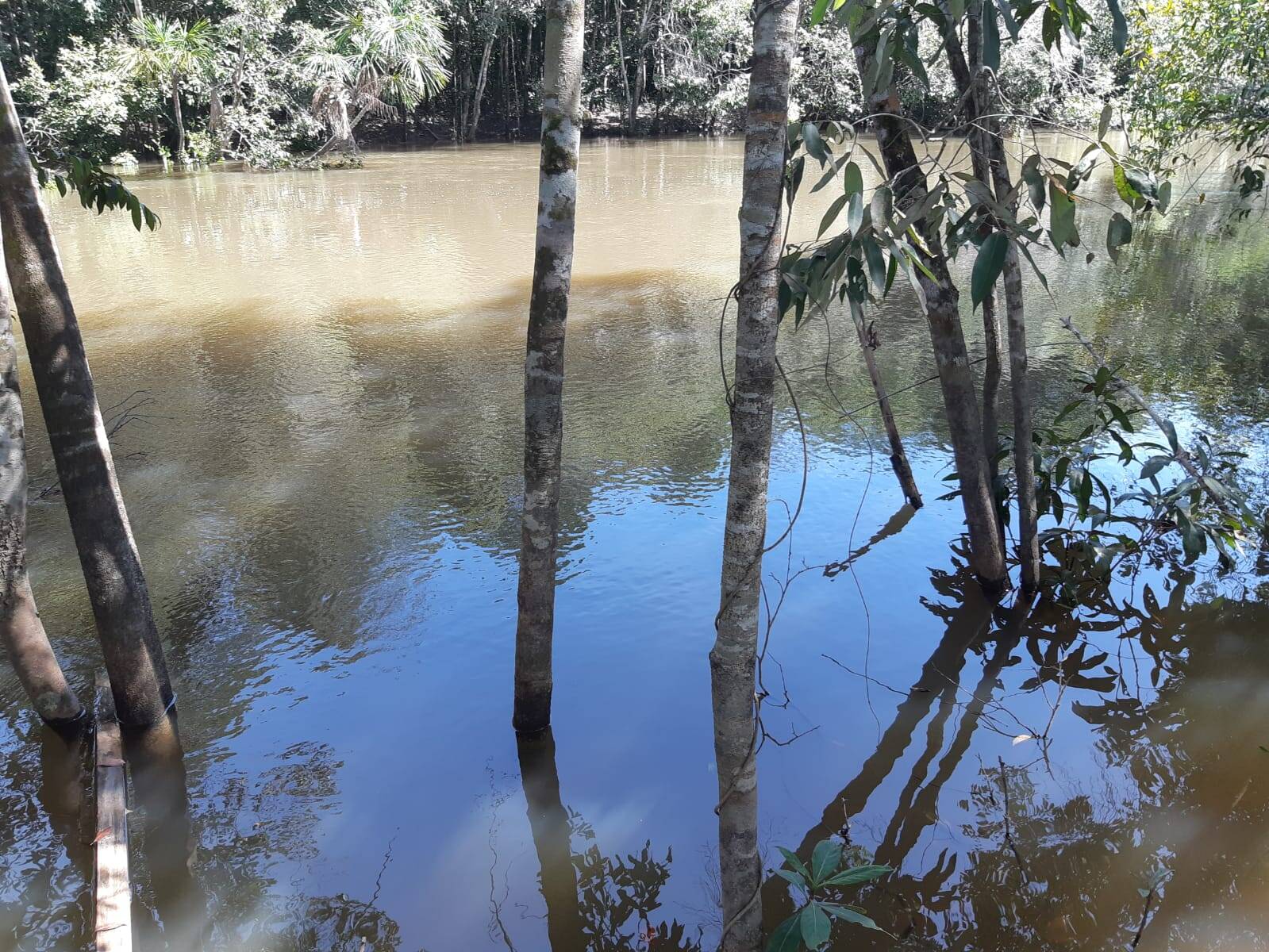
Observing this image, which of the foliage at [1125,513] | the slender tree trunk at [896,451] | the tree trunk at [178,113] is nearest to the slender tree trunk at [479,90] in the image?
the tree trunk at [178,113]

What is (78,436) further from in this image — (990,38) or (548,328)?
(990,38)

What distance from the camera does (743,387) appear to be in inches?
90.7

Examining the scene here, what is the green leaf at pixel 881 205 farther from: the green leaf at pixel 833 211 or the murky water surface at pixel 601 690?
the murky water surface at pixel 601 690

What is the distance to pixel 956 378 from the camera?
4336mm

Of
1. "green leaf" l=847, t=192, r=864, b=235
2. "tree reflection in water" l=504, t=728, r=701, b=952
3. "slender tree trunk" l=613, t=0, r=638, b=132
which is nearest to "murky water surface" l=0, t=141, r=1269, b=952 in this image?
"tree reflection in water" l=504, t=728, r=701, b=952

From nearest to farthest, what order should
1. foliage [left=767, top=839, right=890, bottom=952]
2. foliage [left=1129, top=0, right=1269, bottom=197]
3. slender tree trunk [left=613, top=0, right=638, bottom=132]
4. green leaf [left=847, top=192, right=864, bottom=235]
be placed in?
green leaf [left=847, top=192, right=864, bottom=235] < foliage [left=767, top=839, right=890, bottom=952] < foliage [left=1129, top=0, right=1269, bottom=197] < slender tree trunk [left=613, top=0, right=638, bottom=132]

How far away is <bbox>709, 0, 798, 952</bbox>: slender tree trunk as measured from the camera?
2172 millimetres

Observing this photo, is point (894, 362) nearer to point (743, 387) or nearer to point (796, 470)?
point (796, 470)

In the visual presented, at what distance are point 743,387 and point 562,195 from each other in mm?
1213

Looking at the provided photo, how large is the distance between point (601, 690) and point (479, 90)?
2723 centimetres

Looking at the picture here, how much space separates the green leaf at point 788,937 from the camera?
7.83ft

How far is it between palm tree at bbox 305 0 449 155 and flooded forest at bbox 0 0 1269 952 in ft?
47.7

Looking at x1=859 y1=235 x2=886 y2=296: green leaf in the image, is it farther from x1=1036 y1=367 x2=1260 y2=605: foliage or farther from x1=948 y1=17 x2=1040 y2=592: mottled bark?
x1=1036 y1=367 x2=1260 y2=605: foliage

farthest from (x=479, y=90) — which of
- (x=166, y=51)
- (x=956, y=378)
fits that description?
(x=956, y=378)
